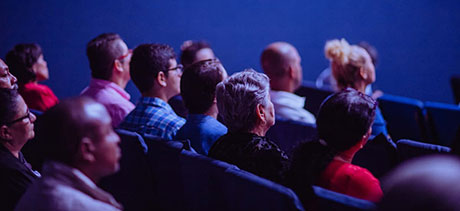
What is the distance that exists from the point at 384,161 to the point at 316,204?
1.15 meters

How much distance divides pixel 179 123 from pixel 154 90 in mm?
354

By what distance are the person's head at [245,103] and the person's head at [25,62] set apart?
7.48 ft

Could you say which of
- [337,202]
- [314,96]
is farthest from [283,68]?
[337,202]

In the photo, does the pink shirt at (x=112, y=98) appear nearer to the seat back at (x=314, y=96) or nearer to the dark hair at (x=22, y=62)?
the dark hair at (x=22, y=62)

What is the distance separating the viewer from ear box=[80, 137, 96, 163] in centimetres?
161

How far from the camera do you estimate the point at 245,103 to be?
99.9 inches

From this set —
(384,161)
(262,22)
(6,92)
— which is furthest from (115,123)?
(262,22)

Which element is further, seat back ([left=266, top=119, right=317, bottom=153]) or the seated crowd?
seat back ([left=266, top=119, right=317, bottom=153])

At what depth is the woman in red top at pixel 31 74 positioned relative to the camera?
410 cm

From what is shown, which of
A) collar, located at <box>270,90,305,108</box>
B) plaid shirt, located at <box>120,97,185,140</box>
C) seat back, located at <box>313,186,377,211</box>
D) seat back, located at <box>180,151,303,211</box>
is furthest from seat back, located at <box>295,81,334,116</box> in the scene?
seat back, located at <box>313,186,377,211</box>

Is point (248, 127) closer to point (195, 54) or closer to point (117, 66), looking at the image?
point (117, 66)

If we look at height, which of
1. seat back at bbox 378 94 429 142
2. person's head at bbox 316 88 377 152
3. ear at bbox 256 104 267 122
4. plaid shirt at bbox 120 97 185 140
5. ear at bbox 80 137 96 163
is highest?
ear at bbox 80 137 96 163

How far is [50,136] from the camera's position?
62.6 inches

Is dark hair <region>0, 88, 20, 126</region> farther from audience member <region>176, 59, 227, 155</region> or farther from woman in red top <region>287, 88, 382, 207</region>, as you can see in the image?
woman in red top <region>287, 88, 382, 207</region>
